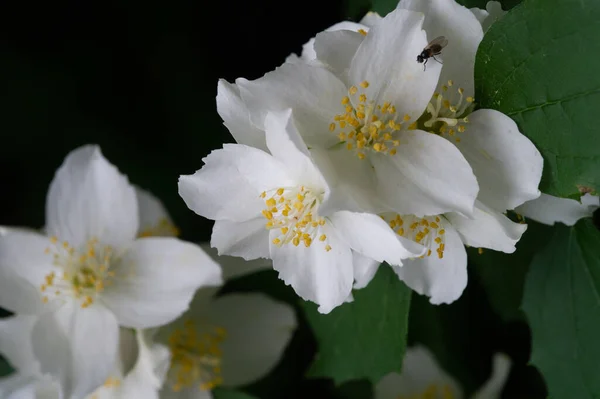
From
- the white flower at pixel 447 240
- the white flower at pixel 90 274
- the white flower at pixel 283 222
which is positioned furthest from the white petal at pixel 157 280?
the white flower at pixel 447 240

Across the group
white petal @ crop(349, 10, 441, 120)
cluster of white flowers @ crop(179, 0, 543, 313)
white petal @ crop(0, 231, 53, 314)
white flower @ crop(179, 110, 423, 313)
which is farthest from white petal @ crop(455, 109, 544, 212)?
white petal @ crop(0, 231, 53, 314)

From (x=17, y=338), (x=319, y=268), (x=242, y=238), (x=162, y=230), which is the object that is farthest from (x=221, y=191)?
(x=17, y=338)

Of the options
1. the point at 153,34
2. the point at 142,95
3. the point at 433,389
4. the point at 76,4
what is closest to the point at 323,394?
the point at 433,389

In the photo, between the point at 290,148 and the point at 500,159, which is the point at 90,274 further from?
the point at 500,159

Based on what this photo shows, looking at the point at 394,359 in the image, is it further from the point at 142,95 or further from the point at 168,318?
the point at 142,95

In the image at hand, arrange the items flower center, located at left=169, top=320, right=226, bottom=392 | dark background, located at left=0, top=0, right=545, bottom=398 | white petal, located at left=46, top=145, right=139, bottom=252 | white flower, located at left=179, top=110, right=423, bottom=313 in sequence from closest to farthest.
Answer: white flower, located at left=179, top=110, right=423, bottom=313, white petal, located at left=46, top=145, right=139, bottom=252, flower center, located at left=169, top=320, right=226, bottom=392, dark background, located at left=0, top=0, right=545, bottom=398

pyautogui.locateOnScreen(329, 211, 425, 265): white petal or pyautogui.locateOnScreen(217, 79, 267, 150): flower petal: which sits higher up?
pyautogui.locateOnScreen(217, 79, 267, 150): flower petal

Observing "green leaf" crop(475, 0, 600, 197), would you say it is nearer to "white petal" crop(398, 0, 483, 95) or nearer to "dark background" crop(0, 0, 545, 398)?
"white petal" crop(398, 0, 483, 95)

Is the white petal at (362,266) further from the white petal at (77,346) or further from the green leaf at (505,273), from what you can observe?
the white petal at (77,346)
